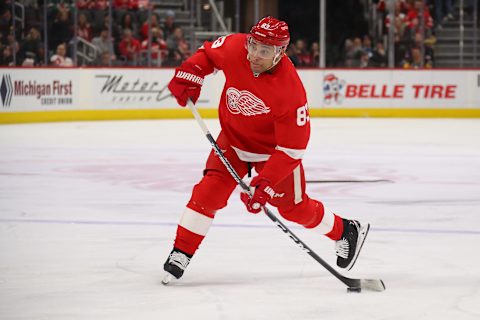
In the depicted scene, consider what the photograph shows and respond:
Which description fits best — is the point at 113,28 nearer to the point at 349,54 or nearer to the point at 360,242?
the point at 349,54

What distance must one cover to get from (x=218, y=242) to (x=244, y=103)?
Answer: 4.23 ft

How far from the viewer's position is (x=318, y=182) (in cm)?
762

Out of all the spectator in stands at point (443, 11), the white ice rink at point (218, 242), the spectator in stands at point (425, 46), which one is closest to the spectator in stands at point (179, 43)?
the spectator in stands at point (425, 46)

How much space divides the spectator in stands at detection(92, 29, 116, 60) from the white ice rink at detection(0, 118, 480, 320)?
16.9 ft

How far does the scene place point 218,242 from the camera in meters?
5.04

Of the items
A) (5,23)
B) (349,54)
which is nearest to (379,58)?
(349,54)

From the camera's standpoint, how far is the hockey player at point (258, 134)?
3.78m

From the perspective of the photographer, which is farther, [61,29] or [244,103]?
[61,29]

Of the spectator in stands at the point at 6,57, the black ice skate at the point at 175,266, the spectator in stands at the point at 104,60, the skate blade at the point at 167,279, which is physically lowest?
the spectator in stands at the point at 104,60

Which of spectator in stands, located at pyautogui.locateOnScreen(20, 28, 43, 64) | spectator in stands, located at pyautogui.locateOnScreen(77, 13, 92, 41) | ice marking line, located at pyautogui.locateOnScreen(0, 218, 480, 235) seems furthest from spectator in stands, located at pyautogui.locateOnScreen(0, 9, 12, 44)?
ice marking line, located at pyautogui.locateOnScreen(0, 218, 480, 235)

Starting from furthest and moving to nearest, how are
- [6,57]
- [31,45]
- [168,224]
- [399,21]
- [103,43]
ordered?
[399,21] → [103,43] → [31,45] → [6,57] → [168,224]

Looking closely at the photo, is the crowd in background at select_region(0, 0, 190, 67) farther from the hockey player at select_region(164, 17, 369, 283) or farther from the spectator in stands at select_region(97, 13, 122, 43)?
the hockey player at select_region(164, 17, 369, 283)

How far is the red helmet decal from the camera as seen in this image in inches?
148

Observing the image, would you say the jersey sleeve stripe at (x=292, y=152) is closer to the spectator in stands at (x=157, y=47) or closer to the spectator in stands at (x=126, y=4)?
the spectator in stands at (x=157, y=47)
